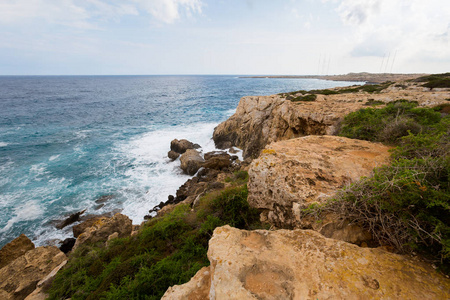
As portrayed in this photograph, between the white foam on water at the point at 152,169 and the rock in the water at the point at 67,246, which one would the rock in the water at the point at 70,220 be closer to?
the rock in the water at the point at 67,246

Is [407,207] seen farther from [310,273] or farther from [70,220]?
[70,220]

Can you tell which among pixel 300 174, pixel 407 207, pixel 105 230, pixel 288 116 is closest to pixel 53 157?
pixel 105 230

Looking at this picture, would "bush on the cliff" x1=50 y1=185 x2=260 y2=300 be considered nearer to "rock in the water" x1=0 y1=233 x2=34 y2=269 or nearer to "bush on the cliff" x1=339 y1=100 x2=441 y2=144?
"rock in the water" x1=0 y1=233 x2=34 y2=269

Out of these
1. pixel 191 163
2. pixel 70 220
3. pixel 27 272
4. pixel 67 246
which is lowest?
pixel 70 220

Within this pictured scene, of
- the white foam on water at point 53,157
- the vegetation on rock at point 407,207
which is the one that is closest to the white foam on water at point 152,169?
Result: the white foam on water at point 53,157

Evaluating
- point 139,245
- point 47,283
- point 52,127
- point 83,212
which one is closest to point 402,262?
point 139,245

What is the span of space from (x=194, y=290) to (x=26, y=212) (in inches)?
635

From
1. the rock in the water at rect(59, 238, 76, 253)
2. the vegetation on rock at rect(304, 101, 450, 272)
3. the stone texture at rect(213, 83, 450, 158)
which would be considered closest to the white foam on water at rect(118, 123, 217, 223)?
the rock in the water at rect(59, 238, 76, 253)

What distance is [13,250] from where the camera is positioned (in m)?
8.45

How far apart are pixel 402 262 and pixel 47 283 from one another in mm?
A: 9032

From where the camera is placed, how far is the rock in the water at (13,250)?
822cm

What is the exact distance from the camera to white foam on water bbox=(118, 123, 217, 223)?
1385 centimetres

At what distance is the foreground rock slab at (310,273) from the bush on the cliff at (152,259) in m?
1.82

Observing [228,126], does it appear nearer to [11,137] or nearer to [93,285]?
[93,285]
